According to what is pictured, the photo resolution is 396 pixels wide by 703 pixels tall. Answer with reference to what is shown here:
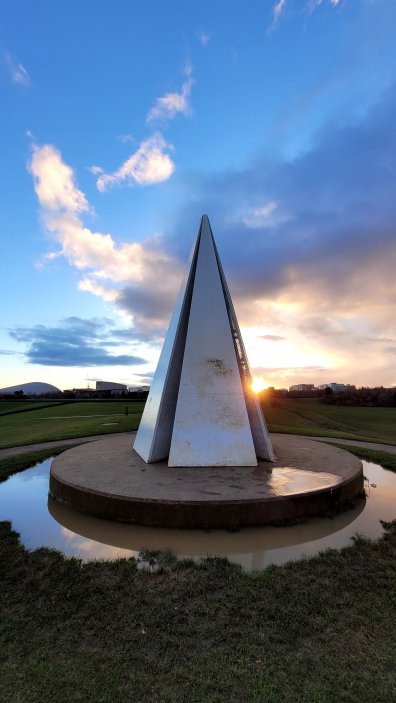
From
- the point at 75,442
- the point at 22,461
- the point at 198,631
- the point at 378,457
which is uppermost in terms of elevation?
the point at 75,442

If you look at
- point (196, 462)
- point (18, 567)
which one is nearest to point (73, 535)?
point (18, 567)

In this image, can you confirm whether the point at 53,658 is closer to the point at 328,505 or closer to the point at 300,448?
the point at 328,505

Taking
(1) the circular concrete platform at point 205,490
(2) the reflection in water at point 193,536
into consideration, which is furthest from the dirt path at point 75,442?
(2) the reflection in water at point 193,536

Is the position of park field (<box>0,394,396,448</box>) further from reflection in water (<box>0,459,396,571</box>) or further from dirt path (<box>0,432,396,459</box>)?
reflection in water (<box>0,459,396,571</box>)

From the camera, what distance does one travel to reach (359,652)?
2.79m

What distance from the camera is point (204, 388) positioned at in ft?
25.1

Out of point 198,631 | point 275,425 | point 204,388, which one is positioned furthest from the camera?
point 275,425

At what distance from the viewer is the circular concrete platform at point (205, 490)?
17.0 feet

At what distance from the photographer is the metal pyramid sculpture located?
734 cm

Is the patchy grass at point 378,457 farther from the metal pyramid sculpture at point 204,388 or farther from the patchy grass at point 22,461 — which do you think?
the patchy grass at point 22,461

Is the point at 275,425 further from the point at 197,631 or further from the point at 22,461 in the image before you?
the point at 197,631

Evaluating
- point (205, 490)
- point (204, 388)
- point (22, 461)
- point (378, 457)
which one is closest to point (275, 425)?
point (378, 457)

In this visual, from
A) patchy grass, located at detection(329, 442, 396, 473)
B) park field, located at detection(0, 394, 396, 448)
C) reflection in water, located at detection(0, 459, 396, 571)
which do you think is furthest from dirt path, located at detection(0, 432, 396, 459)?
reflection in water, located at detection(0, 459, 396, 571)

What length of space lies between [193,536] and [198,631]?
1.92 metres
